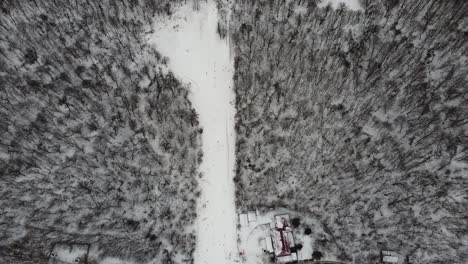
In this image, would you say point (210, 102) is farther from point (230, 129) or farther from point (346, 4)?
point (346, 4)

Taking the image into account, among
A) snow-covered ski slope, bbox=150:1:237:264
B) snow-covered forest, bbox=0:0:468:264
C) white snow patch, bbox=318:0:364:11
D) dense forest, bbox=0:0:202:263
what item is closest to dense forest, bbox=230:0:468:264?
snow-covered forest, bbox=0:0:468:264

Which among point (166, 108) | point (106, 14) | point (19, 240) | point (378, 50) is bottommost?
point (19, 240)

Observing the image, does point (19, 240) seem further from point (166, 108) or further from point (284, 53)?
point (284, 53)

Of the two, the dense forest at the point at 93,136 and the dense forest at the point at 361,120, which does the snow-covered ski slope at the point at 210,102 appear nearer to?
the dense forest at the point at 93,136

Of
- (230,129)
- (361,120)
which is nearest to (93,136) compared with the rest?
(230,129)

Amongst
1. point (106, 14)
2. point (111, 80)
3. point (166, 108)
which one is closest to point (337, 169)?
point (166, 108)

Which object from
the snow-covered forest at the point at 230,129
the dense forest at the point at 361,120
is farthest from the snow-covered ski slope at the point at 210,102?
the dense forest at the point at 361,120

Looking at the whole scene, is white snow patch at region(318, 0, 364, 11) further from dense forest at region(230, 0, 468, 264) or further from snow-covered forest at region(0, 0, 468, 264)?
dense forest at region(230, 0, 468, 264)
